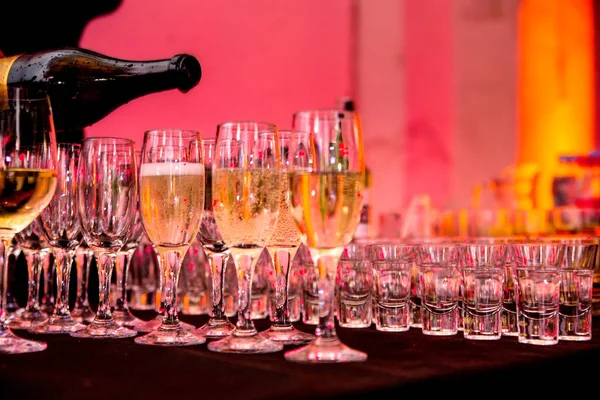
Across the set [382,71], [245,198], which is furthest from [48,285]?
[382,71]

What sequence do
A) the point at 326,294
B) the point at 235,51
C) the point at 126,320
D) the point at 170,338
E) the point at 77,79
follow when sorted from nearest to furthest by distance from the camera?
the point at 326,294 < the point at 170,338 < the point at 126,320 < the point at 77,79 < the point at 235,51

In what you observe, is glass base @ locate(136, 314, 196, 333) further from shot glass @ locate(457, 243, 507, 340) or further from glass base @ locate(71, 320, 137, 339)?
shot glass @ locate(457, 243, 507, 340)

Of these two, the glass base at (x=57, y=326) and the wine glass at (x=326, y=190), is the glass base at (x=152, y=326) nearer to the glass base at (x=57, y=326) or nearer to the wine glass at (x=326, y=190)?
the glass base at (x=57, y=326)

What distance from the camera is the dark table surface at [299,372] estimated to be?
2.11ft

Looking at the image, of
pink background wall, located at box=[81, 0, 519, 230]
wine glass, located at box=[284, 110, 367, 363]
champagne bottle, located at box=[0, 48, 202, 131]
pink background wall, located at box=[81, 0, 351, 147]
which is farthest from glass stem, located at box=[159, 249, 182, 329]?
pink background wall, located at box=[81, 0, 519, 230]

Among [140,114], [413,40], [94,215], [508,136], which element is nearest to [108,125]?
[140,114]

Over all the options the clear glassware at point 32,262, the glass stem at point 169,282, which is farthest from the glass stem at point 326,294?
the clear glassware at point 32,262

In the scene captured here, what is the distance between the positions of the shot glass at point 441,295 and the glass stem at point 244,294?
0.26 meters

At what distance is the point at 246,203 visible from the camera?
909 mm

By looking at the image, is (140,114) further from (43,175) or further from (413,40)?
(413,40)

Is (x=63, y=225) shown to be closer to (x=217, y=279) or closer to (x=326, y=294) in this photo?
(x=217, y=279)

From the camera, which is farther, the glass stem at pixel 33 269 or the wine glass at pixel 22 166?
the glass stem at pixel 33 269

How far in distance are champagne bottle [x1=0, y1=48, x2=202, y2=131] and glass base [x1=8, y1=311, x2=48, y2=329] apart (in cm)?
33

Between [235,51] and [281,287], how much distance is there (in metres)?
2.44
